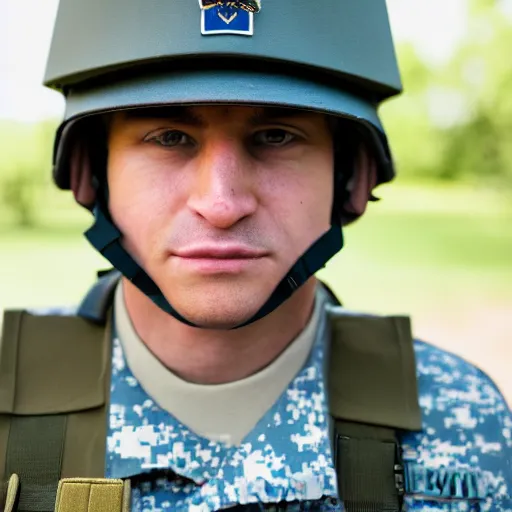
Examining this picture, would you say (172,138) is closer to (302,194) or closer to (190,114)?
(190,114)

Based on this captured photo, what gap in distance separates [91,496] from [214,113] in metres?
0.97

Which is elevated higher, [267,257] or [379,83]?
[379,83]

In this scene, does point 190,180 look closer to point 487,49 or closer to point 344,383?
point 344,383

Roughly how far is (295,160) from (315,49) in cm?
28

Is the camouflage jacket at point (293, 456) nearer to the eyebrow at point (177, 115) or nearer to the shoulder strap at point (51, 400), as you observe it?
the shoulder strap at point (51, 400)

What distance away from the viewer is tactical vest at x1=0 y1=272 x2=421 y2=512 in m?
1.97

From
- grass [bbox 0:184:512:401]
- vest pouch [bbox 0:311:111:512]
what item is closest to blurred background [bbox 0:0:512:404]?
grass [bbox 0:184:512:401]

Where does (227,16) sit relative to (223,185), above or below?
above

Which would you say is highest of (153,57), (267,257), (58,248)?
(58,248)

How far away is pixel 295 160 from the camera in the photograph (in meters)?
2.02

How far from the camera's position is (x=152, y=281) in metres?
2.04

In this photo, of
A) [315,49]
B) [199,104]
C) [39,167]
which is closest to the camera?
[199,104]

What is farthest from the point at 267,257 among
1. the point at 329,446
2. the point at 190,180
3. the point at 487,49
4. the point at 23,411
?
the point at 487,49

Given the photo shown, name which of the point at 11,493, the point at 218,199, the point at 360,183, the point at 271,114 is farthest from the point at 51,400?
the point at 360,183
